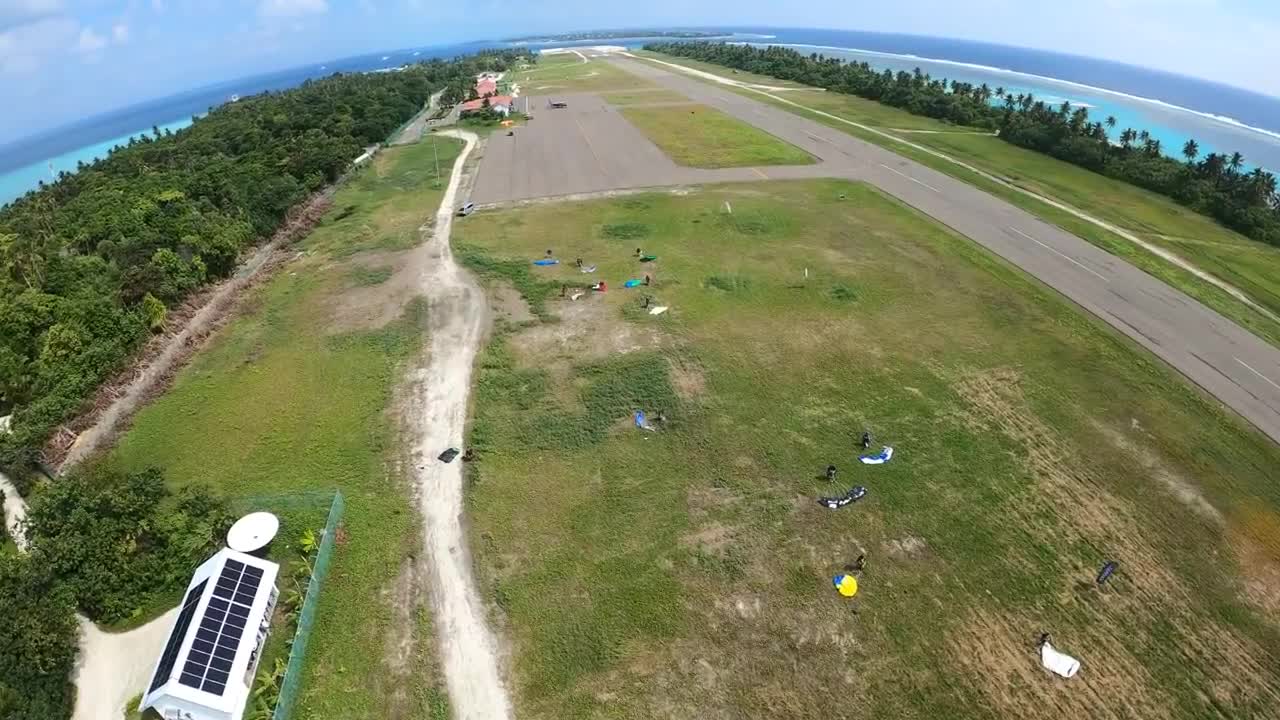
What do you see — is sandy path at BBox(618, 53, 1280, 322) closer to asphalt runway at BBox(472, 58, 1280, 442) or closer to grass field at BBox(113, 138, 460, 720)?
asphalt runway at BBox(472, 58, 1280, 442)

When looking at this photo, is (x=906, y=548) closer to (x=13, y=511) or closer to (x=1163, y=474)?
(x=1163, y=474)

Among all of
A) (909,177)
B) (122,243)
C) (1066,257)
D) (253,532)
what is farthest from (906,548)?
(909,177)

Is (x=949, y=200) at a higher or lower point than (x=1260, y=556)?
higher

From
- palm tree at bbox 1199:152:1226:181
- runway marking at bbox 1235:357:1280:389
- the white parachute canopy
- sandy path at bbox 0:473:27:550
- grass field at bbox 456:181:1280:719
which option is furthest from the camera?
palm tree at bbox 1199:152:1226:181

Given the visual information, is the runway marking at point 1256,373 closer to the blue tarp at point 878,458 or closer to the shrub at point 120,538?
the blue tarp at point 878,458

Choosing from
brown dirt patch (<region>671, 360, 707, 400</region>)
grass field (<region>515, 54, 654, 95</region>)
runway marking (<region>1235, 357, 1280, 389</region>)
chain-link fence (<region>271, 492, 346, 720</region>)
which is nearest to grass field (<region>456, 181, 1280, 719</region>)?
brown dirt patch (<region>671, 360, 707, 400</region>)

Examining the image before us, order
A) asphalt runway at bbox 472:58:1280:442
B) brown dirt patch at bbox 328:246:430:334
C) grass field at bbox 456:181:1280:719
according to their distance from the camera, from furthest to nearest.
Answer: brown dirt patch at bbox 328:246:430:334 < asphalt runway at bbox 472:58:1280:442 < grass field at bbox 456:181:1280:719

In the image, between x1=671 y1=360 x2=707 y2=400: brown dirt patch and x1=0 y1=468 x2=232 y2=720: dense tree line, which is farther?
x1=671 y1=360 x2=707 y2=400: brown dirt patch
